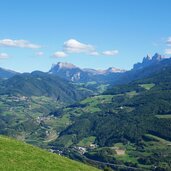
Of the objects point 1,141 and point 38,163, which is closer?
point 38,163

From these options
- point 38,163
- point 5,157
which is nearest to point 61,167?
point 38,163

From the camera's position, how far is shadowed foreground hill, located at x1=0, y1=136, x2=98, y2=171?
2630 inches

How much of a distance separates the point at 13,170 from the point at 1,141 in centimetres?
1385

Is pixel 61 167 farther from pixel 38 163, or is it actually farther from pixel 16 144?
pixel 16 144

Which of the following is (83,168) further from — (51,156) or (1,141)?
(1,141)

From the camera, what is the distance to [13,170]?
210 feet

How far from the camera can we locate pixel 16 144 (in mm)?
78375

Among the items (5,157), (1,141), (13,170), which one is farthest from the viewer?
(1,141)

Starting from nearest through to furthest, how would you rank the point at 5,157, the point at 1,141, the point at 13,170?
the point at 13,170 → the point at 5,157 → the point at 1,141

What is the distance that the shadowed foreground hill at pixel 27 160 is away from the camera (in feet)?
219

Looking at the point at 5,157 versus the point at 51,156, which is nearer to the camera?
the point at 5,157

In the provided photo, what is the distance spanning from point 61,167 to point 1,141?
13076mm

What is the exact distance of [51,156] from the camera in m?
77.8

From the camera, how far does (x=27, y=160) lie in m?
70.4
